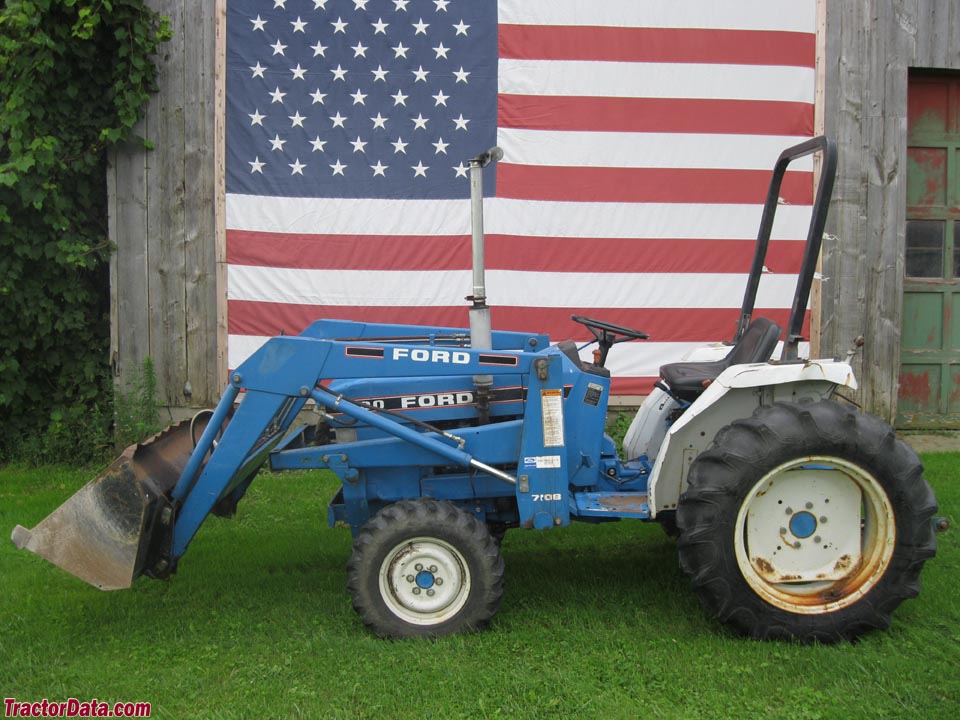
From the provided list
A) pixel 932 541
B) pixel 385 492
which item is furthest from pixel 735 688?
pixel 385 492

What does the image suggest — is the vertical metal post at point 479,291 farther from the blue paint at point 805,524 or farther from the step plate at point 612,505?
the blue paint at point 805,524

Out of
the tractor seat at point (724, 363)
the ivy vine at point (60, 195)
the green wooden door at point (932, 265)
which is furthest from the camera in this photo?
the green wooden door at point (932, 265)

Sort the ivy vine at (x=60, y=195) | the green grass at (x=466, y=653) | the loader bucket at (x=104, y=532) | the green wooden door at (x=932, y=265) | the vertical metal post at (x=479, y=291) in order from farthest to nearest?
the green wooden door at (x=932, y=265) → the ivy vine at (x=60, y=195) → the vertical metal post at (x=479, y=291) → the loader bucket at (x=104, y=532) → the green grass at (x=466, y=653)

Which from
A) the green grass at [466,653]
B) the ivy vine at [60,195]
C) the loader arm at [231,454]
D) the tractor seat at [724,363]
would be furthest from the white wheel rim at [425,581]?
the ivy vine at [60,195]

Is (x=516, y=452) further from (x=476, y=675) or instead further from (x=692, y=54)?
(x=692, y=54)

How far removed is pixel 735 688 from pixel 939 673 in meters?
0.77

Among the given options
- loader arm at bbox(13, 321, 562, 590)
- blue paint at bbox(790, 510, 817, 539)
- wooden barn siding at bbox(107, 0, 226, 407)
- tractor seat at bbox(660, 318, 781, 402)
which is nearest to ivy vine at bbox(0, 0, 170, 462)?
wooden barn siding at bbox(107, 0, 226, 407)

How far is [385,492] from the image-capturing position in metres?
4.02

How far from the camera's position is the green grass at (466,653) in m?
3.11

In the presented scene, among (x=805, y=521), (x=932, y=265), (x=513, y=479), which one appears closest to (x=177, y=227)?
(x=513, y=479)

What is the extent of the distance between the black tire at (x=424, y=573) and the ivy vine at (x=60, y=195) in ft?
13.5

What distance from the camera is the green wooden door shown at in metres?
7.63

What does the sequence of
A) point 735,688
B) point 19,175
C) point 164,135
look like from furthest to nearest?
point 164,135, point 19,175, point 735,688

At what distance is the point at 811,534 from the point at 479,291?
5.61ft
